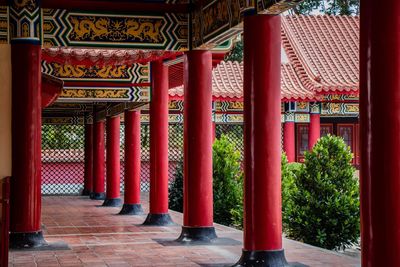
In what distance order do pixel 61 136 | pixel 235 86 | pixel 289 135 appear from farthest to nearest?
1. pixel 61 136
2. pixel 289 135
3. pixel 235 86

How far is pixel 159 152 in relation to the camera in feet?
37.9

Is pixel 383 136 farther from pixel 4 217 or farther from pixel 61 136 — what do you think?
pixel 61 136

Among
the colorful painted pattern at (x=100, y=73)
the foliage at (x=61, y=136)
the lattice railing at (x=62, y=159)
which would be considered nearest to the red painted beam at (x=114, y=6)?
the colorful painted pattern at (x=100, y=73)

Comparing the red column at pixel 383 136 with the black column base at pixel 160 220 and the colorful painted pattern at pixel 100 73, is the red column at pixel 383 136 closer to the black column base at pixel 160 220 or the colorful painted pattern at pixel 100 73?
the black column base at pixel 160 220

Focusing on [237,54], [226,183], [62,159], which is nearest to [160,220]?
[226,183]

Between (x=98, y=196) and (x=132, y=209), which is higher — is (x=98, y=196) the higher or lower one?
the lower one

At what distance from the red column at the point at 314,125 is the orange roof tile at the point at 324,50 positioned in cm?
107

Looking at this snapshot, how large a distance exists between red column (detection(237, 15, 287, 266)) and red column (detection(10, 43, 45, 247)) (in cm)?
288

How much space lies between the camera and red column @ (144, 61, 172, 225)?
11.6 meters

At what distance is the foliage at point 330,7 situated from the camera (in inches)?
1134

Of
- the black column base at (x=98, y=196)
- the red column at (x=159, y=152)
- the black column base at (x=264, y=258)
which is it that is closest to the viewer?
the black column base at (x=264, y=258)

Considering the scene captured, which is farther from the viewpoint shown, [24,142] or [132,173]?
[132,173]

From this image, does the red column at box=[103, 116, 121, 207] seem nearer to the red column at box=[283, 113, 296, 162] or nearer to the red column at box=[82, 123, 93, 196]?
the red column at box=[82, 123, 93, 196]

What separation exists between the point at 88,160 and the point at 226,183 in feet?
26.5
